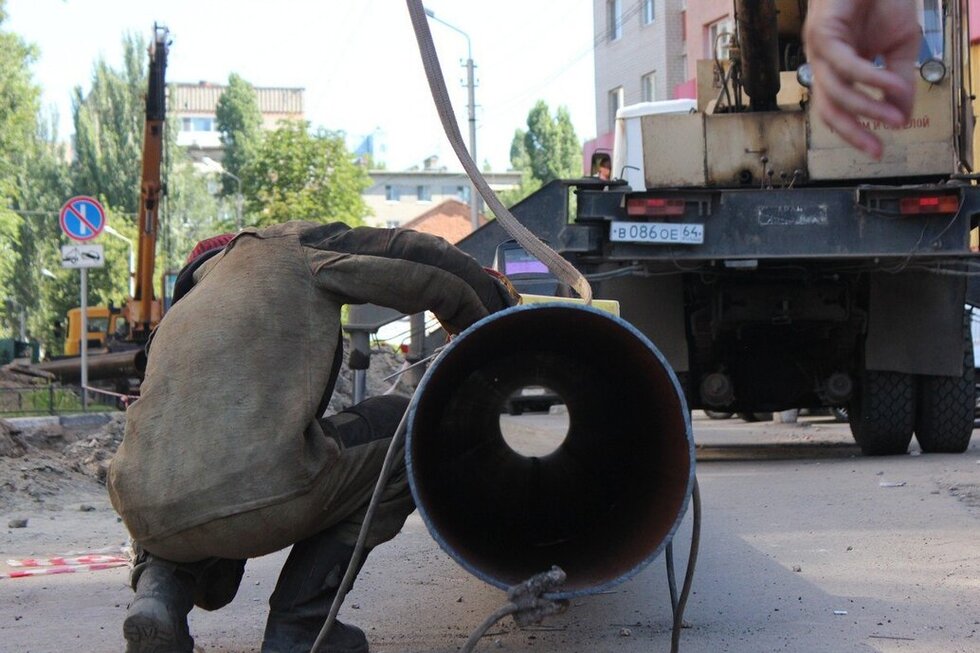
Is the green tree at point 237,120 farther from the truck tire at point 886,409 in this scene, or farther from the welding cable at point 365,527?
the welding cable at point 365,527

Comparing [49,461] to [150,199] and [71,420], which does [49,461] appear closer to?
[71,420]

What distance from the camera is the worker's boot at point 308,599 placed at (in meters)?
3.66

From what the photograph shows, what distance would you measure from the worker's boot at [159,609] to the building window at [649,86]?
35920mm

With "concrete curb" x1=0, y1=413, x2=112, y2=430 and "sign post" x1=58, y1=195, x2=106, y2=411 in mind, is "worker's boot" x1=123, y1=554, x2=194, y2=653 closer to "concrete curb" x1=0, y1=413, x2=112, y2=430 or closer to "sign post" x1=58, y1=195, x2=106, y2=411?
"concrete curb" x1=0, y1=413, x2=112, y2=430

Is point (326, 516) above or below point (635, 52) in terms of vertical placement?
below

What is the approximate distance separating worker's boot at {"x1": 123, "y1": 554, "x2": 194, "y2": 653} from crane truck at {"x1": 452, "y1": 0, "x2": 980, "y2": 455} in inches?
201

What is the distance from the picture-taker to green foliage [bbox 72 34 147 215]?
200 feet

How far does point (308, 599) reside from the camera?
367 cm

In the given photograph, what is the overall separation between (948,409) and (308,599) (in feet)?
23.5

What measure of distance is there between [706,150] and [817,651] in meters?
5.69

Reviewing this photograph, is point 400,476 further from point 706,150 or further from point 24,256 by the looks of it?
point 24,256

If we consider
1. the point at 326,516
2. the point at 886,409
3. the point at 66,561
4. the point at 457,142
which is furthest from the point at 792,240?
the point at 326,516

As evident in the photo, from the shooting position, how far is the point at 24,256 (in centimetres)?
5853

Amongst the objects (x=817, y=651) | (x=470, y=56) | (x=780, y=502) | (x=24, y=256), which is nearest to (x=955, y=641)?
(x=817, y=651)
